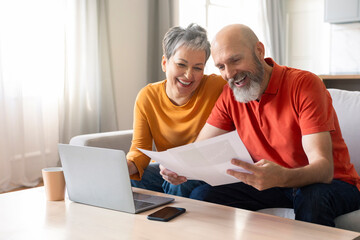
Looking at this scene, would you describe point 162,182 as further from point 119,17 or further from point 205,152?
point 119,17

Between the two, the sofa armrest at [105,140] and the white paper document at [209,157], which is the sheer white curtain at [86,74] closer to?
the sofa armrest at [105,140]

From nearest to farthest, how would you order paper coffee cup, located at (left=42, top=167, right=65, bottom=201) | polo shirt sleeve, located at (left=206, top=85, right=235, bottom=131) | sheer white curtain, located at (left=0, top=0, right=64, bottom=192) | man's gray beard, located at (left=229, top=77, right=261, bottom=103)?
paper coffee cup, located at (left=42, top=167, right=65, bottom=201) < man's gray beard, located at (left=229, top=77, right=261, bottom=103) < polo shirt sleeve, located at (left=206, top=85, right=235, bottom=131) < sheer white curtain, located at (left=0, top=0, right=64, bottom=192)

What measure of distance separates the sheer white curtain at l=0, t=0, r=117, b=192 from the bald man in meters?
1.86

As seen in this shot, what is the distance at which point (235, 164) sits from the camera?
3.62 feet

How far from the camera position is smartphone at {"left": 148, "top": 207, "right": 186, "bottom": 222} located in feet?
3.66

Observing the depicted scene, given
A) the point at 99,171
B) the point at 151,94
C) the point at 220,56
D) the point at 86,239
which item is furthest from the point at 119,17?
the point at 86,239

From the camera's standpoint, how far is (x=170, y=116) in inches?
71.1

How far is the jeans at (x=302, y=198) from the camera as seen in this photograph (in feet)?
4.27

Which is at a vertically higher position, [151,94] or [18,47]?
[18,47]

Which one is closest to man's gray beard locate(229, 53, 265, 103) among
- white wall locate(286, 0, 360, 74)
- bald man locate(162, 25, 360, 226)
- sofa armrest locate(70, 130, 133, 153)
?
bald man locate(162, 25, 360, 226)

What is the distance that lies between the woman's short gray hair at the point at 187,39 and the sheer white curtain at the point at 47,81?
1.65m

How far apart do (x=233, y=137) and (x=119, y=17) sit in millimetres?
2954

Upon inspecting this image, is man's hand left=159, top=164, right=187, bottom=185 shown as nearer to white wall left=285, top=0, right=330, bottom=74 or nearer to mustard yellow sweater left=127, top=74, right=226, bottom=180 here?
mustard yellow sweater left=127, top=74, right=226, bottom=180

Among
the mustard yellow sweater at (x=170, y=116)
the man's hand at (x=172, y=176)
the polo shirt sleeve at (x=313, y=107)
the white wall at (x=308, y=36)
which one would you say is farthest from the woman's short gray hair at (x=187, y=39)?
the white wall at (x=308, y=36)
